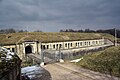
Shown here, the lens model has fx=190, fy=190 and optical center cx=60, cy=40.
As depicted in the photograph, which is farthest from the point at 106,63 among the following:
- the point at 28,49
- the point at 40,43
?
the point at 28,49

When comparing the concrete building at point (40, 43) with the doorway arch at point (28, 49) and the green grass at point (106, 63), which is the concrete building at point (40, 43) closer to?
the doorway arch at point (28, 49)

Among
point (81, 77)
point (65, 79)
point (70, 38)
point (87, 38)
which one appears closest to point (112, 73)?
point (81, 77)

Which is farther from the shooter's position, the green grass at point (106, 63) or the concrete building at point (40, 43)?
the concrete building at point (40, 43)

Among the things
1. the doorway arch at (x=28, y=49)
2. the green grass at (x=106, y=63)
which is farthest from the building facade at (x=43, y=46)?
the green grass at (x=106, y=63)

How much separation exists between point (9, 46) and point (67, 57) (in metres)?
15.3

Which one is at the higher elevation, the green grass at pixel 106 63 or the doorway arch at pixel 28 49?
the green grass at pixel 106 63

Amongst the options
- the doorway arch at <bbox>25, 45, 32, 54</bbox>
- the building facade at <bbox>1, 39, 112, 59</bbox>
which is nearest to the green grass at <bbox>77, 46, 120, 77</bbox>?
the building facade at <bbox>1, 39, 112, 59</bbox>

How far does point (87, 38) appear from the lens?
51.6m

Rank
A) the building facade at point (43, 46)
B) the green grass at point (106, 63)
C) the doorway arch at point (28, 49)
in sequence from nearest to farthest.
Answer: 1. the green grass at point (106, 63)
2. the building facade at point (43, 46)
3. the doorway arch at point (28, 49)

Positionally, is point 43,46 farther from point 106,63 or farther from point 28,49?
point 106,63

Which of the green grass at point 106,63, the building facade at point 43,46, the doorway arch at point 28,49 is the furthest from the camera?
the doorway arch at point 28,49

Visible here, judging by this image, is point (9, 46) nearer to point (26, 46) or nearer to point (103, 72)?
point (26, 46)

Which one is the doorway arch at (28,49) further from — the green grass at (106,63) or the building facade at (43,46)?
the green grass at (106,63)

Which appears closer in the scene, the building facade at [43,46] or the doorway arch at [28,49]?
the building facade at [43,46]
